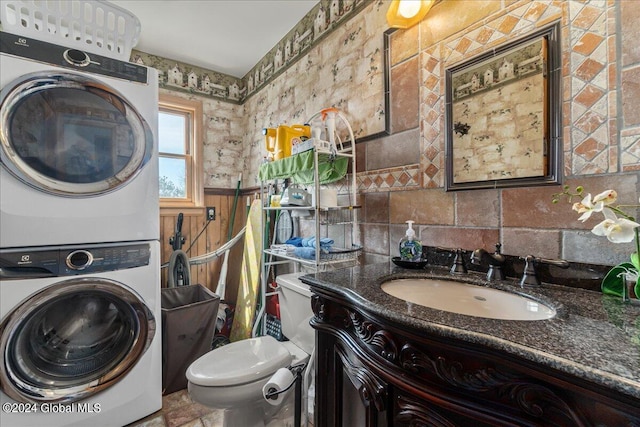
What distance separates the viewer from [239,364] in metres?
1.23

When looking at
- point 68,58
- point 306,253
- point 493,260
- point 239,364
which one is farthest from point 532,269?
point 68,58

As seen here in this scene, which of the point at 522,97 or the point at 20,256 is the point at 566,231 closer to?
the point at 522,97

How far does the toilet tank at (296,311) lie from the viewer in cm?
141

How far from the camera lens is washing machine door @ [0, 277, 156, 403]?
1154mm

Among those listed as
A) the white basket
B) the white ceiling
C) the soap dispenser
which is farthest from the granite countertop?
the white ceiling

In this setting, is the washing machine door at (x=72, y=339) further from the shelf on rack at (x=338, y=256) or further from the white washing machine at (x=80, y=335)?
the shelf on rack at (x=338, y=256)

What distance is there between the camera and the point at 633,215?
2.43 feet

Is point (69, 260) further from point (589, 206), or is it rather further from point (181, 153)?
point (589, 206)

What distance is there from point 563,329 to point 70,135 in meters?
1.98

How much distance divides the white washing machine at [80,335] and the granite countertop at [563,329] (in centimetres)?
115

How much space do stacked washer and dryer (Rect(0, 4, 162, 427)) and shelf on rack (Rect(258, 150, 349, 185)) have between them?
714mm

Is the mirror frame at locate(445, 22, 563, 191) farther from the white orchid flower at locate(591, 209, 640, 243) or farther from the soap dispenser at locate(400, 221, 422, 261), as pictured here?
the soap dispenser at locate(400, 221, 422, 261)

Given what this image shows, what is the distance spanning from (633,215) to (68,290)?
2.11m

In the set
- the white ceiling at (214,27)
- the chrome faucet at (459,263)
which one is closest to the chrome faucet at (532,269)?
the chrome faucet at (459,263)
